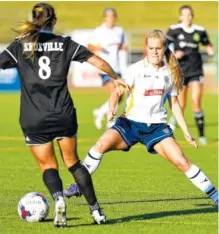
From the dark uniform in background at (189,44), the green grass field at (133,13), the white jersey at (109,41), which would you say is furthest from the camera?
the green grass field at (133,13)

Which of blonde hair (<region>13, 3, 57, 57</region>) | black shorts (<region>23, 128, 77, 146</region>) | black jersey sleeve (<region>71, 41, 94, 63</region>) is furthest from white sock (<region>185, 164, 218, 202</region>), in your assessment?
blonde hair (<region>13, 3, 57, 57</region>)

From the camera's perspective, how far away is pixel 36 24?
8.27 meters

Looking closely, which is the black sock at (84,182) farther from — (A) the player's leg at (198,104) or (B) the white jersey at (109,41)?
(B) the white jersey at (109,41)

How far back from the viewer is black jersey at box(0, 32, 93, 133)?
8.24m

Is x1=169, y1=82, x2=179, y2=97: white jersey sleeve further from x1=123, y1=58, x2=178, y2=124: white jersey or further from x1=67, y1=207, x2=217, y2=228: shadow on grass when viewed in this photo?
x1=67, y1=207, x2=217, y2=228: shadow on grass

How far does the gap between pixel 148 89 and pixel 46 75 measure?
138 centimetres

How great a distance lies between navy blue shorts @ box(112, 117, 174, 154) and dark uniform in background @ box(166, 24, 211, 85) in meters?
7.62

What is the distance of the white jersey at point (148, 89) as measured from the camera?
9195mm

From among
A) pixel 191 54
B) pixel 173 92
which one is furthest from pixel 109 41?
pixel 173 92

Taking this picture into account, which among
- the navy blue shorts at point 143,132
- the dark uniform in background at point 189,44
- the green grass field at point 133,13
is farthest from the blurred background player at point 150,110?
the green grass field at point 133,13

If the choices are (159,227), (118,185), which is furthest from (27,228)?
(118,185)

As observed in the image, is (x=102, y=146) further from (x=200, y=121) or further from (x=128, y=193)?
(x=200, y=121)

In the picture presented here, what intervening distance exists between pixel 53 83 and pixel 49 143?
0.57 meters

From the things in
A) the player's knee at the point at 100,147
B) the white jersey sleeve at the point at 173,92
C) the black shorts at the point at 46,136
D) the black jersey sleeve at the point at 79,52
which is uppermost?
the black jersey sleeve at the point at 79,52
